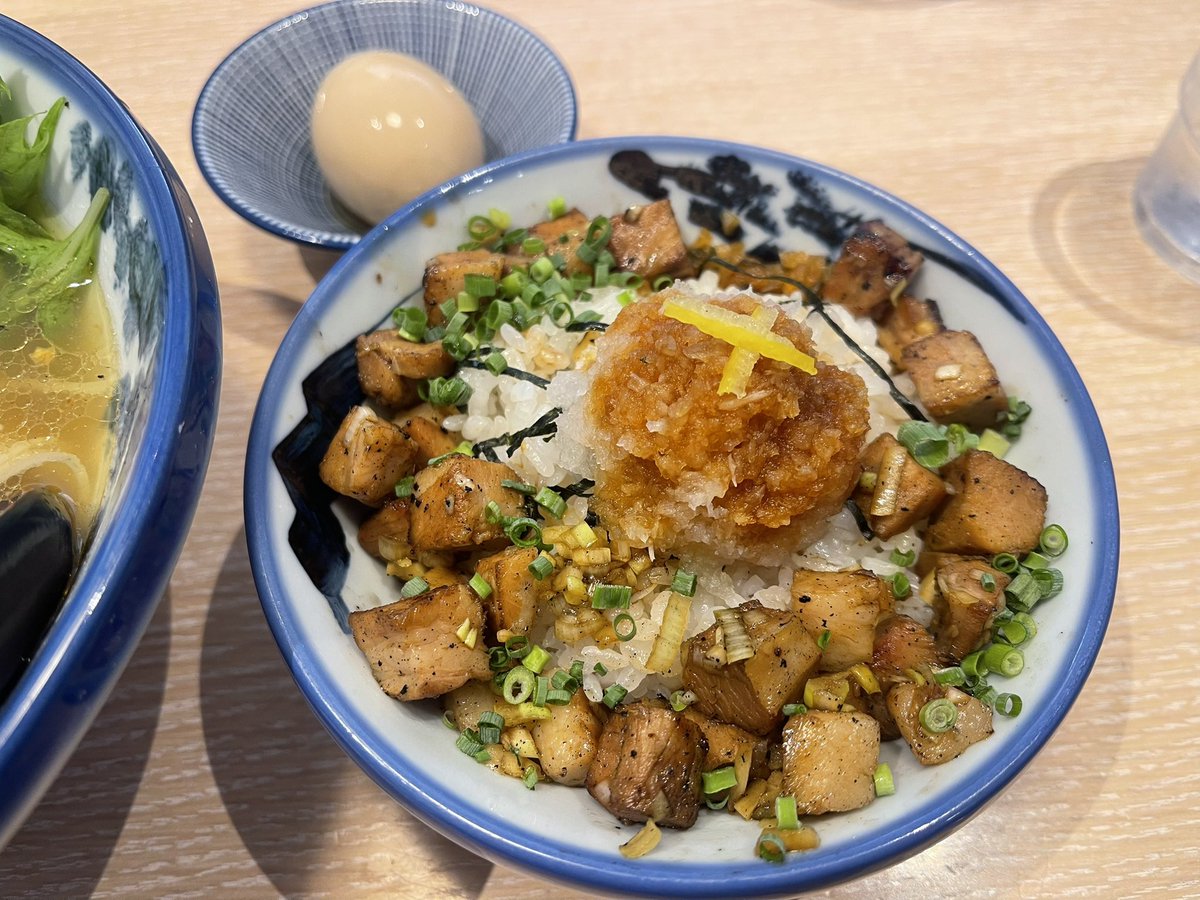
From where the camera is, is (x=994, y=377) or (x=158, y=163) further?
(x=994, y=377)

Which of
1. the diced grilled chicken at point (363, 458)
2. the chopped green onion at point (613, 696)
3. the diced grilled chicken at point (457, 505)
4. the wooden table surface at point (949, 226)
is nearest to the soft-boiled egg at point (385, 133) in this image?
the wooden table surface at point (949, 226)

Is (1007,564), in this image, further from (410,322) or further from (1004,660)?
(410,322)

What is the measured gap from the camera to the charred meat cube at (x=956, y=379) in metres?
1.93

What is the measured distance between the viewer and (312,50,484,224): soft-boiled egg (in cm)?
265

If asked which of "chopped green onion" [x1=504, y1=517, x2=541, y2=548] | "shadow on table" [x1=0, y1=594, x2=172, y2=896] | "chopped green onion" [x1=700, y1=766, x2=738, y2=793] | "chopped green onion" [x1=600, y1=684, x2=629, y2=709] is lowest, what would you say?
"shadow on table" [x1=0, y1=594, x2=172, y2=896]

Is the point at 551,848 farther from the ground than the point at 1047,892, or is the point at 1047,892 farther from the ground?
the point at 551,848

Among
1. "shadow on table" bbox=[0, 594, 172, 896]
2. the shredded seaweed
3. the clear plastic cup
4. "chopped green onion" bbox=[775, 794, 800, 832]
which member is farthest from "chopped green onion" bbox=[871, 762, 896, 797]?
the clear plastic cup

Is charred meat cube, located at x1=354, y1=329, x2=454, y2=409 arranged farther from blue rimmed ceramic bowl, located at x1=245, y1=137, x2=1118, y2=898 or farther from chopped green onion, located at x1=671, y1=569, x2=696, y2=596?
chopped green onion, located at x1=671, y1=569, x2=696, y2=596

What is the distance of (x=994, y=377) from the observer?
1938 millimetres

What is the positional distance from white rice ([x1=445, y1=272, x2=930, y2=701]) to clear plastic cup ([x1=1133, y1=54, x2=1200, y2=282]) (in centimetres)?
128

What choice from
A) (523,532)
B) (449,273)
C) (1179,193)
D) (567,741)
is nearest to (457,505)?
(523,532)

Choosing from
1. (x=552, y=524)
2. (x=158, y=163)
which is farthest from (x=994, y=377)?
(x=158, y=163)

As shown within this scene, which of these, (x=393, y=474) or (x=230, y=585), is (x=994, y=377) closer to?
(x=393, y=474)

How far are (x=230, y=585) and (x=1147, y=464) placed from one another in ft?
7.83
